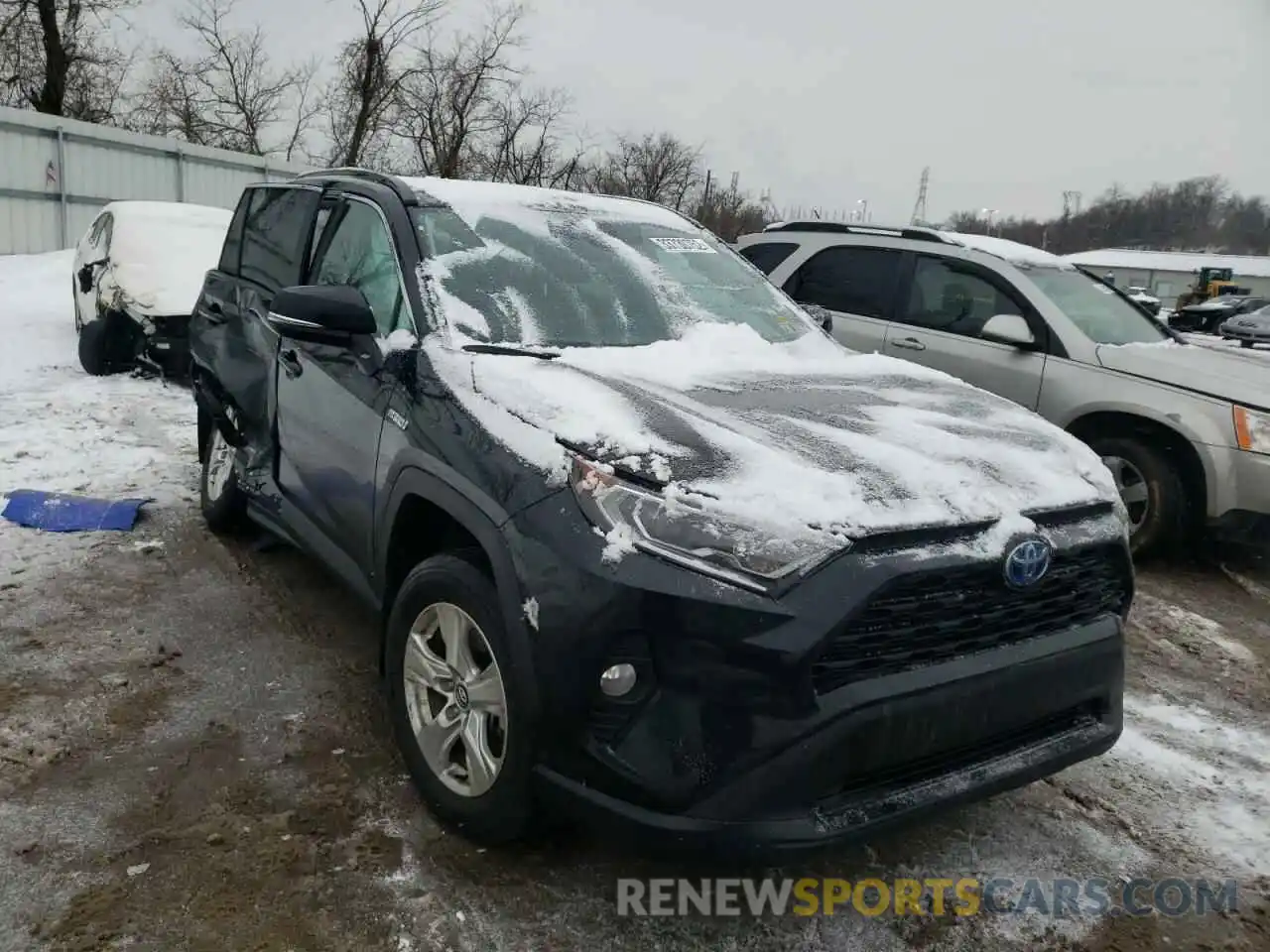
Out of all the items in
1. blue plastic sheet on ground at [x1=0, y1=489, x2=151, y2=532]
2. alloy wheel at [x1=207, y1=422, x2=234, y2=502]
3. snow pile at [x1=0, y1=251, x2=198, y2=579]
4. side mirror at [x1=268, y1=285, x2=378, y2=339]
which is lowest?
blue plastic sheet on ground at [x1=0, y1=489, x2=151, y2=532]

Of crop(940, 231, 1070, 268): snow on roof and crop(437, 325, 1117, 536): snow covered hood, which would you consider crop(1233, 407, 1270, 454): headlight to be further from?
crop(437, 325, 1117, 536): snow covered hood

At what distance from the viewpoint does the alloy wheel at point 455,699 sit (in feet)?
7.83

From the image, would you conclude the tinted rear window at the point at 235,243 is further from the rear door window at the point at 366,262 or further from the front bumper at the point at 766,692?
the front bumper at the point at 766,692

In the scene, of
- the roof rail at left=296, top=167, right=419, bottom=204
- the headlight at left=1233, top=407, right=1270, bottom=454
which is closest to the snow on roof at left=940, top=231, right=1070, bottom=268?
the headlight at left=1233, top=407, right=1270, bottom=454

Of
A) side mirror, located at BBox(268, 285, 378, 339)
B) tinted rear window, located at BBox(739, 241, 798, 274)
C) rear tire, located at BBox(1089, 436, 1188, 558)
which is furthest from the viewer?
tinted rear window, located at BBox(739, 241, 798, 274)

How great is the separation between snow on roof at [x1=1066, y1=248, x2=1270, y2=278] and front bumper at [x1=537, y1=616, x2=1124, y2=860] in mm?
76812

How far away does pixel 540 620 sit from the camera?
2133 mm

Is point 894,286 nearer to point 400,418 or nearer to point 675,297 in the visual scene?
point 675,297

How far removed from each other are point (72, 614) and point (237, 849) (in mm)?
1984

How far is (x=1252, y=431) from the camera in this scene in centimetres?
497

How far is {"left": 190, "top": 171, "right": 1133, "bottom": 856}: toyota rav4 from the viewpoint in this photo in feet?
6.61

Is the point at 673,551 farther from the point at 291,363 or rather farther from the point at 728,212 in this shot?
the point at 728,212

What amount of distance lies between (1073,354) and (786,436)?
3873mm

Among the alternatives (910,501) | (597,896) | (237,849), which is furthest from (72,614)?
(910,501)
